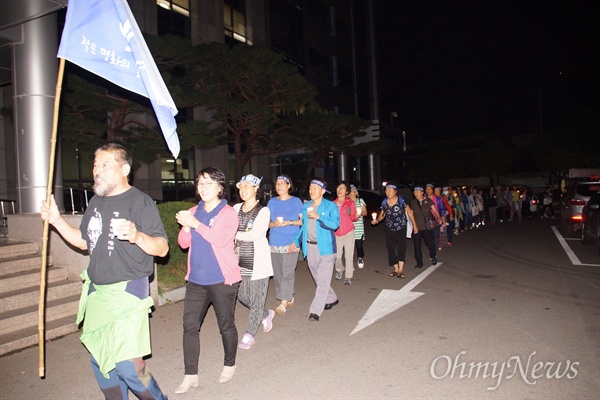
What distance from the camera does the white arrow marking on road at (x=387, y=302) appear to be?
6.08 meters

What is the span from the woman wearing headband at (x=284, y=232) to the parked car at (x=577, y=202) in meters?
11.9

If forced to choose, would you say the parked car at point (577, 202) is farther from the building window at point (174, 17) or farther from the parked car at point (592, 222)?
the building window at point (174, 17)

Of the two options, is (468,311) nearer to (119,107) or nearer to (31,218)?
(31,218)

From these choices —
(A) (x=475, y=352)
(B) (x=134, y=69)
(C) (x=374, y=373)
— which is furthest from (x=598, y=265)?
(B) (x=134, y=69)

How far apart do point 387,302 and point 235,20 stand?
28.5m

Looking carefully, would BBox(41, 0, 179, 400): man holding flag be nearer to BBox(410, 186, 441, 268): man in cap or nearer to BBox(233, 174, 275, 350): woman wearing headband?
BBox(233, 174, 275, 350): woman wearing headband

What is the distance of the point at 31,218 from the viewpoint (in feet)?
22.1

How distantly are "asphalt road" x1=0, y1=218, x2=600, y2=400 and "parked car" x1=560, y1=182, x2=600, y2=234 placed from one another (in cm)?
735

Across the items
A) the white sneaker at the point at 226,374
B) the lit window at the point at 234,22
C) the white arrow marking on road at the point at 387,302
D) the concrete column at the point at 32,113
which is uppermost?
the lit window at the point at 234,22

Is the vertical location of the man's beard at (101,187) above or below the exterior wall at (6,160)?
below

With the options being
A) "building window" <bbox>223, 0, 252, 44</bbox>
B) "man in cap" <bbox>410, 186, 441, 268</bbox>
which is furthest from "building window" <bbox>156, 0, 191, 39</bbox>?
"man in cap" <bbox>410, 186, 441, 268</bbox>

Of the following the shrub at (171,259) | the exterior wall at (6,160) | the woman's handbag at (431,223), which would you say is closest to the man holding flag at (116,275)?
the shrub at (171,259)

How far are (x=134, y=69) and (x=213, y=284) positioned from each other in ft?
6.40

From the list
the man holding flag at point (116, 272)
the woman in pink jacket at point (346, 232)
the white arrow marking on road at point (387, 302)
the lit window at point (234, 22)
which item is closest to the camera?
the man holding flag at point (116, 272)
